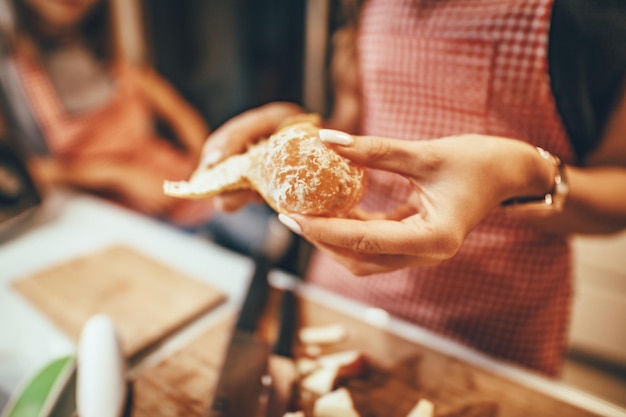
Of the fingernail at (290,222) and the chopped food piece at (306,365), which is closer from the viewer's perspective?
the fingernail at (290,222)

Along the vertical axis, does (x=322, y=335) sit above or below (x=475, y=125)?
below

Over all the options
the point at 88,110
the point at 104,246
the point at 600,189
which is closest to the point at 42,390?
the point at 104,246

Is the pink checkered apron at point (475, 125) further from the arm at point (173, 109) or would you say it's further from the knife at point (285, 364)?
the arm at point (173, 109)

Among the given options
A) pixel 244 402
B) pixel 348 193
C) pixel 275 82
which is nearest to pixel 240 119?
pixel 348 193

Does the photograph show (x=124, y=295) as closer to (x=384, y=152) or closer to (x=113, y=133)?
(x=384, y=152)

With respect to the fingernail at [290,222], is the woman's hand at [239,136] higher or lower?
higher

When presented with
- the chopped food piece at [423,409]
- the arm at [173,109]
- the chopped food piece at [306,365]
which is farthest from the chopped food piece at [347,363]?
the arm at [173,109]

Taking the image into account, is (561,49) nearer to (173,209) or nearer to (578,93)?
(578,93)
